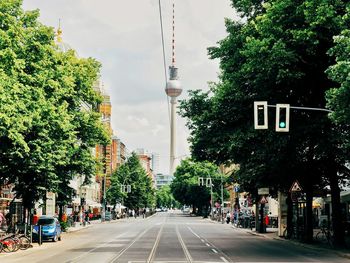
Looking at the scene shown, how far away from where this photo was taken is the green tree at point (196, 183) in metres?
117

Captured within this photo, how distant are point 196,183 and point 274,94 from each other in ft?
308

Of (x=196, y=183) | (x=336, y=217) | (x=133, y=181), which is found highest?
(x=133, y=181)

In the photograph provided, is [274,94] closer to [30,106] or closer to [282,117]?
[282,117]

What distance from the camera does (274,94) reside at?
26594mm

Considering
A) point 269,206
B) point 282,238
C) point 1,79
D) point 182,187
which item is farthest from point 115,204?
point 1,79

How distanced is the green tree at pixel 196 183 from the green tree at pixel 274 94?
84.3 m

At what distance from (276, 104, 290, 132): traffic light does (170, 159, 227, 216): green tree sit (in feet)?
310

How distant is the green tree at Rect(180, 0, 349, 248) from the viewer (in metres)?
24.1

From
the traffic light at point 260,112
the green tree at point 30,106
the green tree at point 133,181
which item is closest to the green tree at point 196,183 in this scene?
the green tree at point 133,181

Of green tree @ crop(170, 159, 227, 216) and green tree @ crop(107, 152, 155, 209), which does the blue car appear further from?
green tree @ crop(107, 152, 155, 209)

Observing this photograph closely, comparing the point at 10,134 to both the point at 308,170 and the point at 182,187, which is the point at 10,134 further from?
the point at 182,187

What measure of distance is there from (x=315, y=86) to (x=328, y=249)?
7924 mm

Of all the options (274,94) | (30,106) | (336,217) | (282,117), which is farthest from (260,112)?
(30,106)

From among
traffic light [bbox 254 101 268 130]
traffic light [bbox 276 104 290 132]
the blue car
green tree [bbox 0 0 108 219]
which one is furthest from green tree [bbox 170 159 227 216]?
traffic light [bbox 276 104 290 132]
